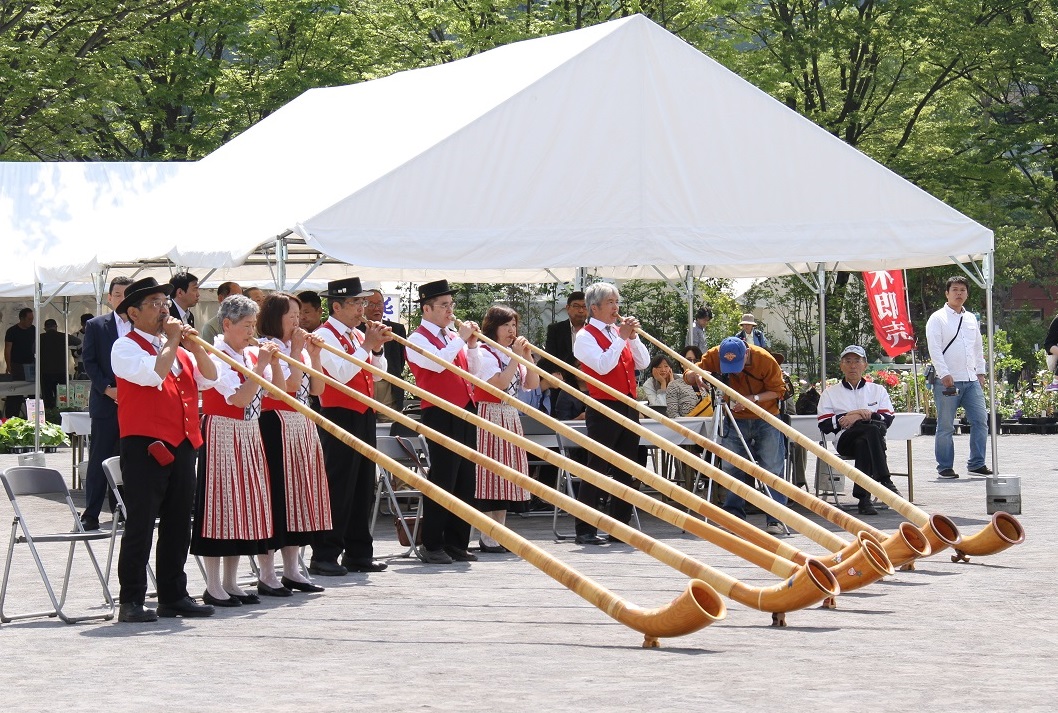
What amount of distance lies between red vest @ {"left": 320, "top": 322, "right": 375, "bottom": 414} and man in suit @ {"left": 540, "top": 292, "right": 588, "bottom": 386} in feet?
12.6

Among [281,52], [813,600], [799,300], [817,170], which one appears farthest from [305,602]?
[281,52]

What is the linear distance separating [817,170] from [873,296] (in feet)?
37.4

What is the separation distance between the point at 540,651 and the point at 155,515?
2267 mm

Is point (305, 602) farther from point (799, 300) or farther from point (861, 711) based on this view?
point (799, 300)

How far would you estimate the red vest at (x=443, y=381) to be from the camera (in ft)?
35.7

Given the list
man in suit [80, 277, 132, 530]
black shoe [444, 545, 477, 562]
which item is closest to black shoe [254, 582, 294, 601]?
black shoe [444, 545, 477, 562]

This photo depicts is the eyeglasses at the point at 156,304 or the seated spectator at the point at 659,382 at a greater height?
the eyeglasses at the point at 156,304

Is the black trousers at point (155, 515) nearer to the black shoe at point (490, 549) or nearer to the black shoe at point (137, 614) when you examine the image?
the black shoe at point (137, 614)

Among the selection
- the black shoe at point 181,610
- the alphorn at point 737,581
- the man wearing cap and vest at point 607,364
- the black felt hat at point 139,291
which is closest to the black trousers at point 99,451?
the man wearing cap and vest at point 607,364

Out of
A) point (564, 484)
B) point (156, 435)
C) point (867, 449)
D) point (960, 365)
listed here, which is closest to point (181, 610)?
point (156, 435)

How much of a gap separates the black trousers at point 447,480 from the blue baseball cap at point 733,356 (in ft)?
8.09

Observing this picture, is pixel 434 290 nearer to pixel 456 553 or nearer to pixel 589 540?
pixel 456 553

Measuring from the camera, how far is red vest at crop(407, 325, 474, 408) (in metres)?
10.9

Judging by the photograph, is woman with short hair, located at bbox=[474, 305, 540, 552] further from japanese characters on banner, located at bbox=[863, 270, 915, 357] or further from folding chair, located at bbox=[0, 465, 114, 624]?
japanese characters on banner, located at bbox=[863, 270, 915, 357]
